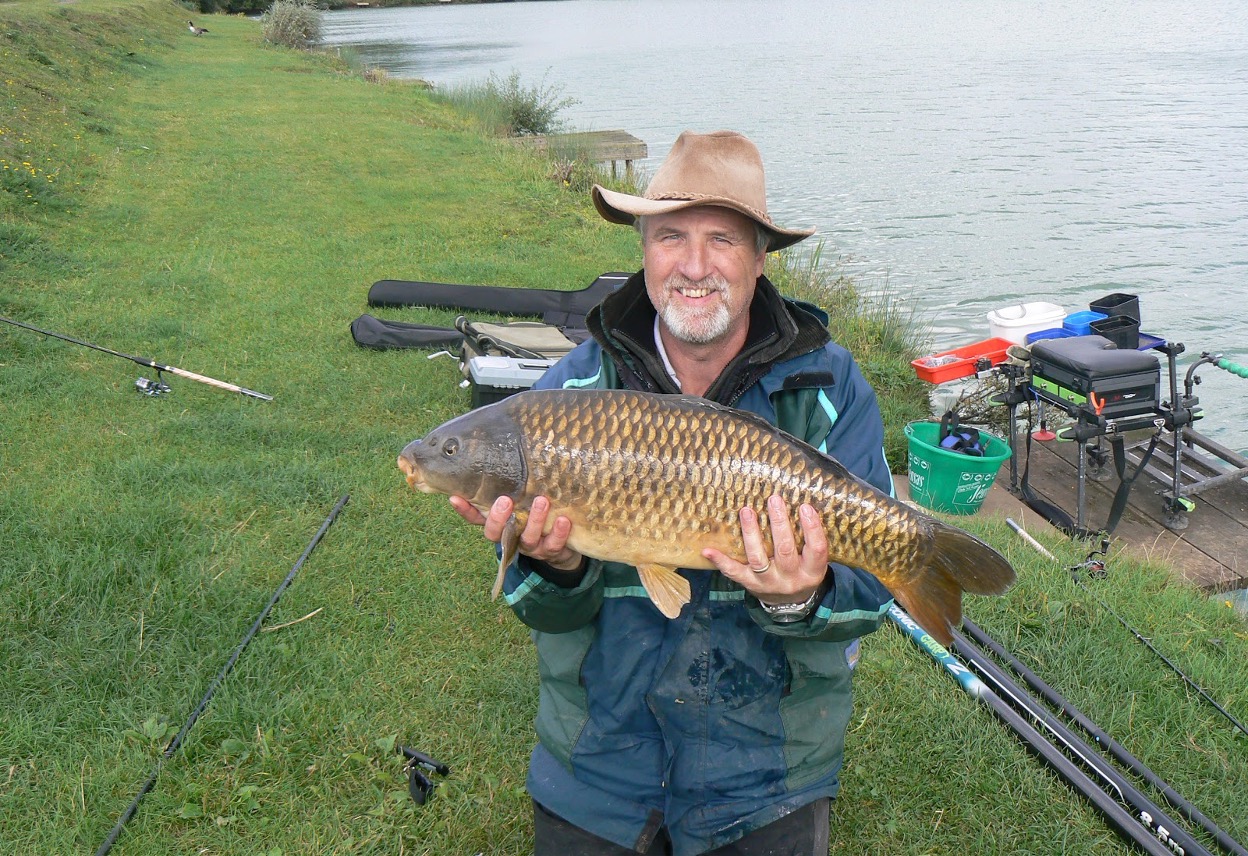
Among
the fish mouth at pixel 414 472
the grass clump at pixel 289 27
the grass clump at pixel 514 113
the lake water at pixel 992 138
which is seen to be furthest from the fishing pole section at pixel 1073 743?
the grass clump at pixel 289 27

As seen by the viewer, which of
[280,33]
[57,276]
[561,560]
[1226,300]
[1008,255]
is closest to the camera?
[561,560]

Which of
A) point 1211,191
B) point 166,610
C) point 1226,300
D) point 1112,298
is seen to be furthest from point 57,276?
point 1211,191

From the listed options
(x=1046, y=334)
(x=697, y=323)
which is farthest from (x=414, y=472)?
(x=1046, y=334)

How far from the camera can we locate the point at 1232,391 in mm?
6934

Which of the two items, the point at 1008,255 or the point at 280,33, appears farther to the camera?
the point at 280,33

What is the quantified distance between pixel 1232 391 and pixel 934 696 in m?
5.58

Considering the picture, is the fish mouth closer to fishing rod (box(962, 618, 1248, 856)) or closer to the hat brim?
the hat brim

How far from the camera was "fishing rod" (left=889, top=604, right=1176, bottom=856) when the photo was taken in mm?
2131

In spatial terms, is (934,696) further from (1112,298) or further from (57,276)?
(57,276)

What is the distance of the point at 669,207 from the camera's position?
1.98m

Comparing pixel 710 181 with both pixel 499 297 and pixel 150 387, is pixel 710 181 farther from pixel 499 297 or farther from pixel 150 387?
pixel 499 297

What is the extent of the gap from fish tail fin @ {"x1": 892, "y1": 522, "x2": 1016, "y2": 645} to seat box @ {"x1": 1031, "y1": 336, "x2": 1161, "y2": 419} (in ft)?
8.48

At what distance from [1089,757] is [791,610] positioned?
1.08 meters

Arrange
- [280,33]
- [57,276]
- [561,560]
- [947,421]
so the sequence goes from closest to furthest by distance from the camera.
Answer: [561,560]
[947,421]
[57,276]
[280,33]
